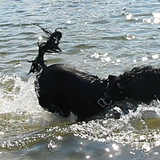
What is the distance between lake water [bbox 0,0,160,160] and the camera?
15.9 feet

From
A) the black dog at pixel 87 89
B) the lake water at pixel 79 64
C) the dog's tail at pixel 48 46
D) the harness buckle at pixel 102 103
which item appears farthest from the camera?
the dog's tail at pixel 48 46

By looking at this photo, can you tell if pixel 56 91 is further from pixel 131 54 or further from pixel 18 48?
pixel 18 48

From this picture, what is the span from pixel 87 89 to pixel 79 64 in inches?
130

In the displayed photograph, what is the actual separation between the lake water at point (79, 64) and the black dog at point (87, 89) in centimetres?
24

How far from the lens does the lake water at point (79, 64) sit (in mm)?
4855

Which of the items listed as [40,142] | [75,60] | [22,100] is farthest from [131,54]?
[40,142]

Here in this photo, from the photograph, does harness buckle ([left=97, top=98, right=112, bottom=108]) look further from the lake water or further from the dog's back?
the lake water

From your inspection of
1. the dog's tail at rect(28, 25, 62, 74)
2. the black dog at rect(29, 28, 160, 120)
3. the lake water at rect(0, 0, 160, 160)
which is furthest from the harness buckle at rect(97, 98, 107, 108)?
the dog's tail at rect(28, 25, 62, 74)

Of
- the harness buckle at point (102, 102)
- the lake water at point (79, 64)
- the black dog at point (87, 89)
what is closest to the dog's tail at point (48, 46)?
the black dog at point (87, 89)

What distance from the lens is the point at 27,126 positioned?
6.22m

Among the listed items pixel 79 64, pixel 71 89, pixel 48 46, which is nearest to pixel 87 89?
pixel 71 89

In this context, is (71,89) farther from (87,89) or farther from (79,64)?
(79,64)

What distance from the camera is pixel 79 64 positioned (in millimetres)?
8820

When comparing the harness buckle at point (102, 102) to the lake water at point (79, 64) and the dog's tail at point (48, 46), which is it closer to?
the lake water at point (79, 64)
